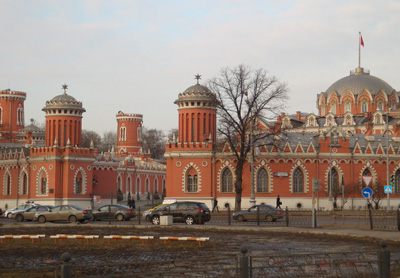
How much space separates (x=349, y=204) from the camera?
61938mm

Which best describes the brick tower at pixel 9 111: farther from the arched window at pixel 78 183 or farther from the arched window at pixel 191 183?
the arched window at pixel 191 183

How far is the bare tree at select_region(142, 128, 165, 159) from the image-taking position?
142125mm

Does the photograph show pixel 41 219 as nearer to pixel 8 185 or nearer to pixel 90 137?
pixel 8 185

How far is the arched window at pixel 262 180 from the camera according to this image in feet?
200

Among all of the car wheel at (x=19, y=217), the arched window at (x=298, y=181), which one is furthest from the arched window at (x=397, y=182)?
the car wheel at (x=19, y=217)

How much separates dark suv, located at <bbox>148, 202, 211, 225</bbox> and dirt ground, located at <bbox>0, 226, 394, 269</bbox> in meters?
9.09

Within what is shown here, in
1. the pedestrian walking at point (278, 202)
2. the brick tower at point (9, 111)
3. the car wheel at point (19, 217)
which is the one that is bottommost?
the car wheel at point (19, 217)

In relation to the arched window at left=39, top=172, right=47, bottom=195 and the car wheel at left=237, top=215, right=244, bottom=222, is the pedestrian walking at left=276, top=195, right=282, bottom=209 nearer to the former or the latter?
the car wheel at left=237, top=215, right=244, bottom=222

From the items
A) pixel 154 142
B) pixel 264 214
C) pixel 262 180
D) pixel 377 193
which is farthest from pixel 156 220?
pixel 154 142

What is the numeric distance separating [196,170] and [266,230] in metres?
29.5

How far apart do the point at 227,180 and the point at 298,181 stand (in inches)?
273

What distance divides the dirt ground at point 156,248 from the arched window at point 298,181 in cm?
3188

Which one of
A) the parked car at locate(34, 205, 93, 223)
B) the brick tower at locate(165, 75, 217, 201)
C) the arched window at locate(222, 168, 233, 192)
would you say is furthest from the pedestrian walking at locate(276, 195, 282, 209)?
the parked car at locate(34, 205, 93, 223)

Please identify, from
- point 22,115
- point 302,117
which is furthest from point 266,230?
point 302,117
